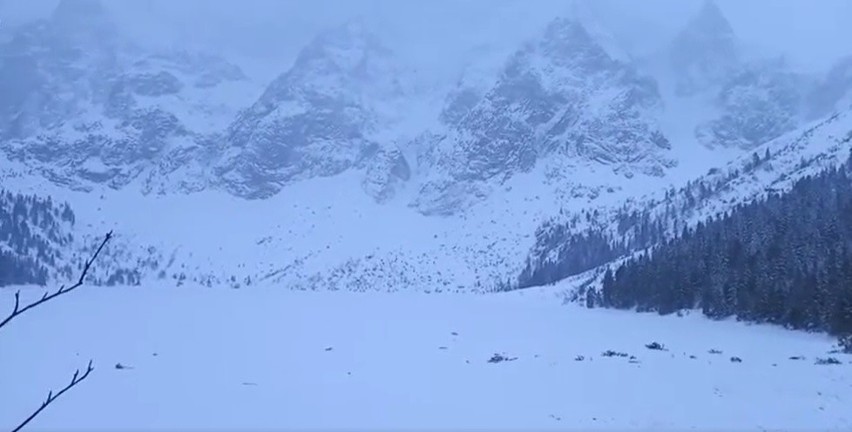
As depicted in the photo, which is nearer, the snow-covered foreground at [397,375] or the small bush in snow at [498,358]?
the snow-covered foreground at [397,375]

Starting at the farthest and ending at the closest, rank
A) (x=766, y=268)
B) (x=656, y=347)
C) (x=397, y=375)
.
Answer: (x=766, y=268)
(x=656, y=347)
(x=397, y=375)

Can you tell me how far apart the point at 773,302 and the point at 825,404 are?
34.7m

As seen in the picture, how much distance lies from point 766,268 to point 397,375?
1830 inches

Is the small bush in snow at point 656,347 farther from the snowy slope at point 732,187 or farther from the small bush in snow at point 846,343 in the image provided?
the snowy slope at point 732,187

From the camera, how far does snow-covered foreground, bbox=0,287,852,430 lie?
20219 mm

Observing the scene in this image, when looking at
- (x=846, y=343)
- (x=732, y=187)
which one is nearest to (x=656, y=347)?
(x=846, y=343)

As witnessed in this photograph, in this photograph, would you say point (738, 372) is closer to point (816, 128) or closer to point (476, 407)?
point (476, 407)

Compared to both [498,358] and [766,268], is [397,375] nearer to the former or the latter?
[498,358]

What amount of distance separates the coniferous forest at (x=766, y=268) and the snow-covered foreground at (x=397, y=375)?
2.98 metres

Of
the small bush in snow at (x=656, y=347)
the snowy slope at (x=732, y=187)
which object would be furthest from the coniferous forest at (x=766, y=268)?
the snowy slope at (x=732, y=187)

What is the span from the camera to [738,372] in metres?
27.6

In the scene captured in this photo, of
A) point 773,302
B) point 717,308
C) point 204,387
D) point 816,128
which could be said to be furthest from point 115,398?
point 816,128

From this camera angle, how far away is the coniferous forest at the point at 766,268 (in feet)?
159

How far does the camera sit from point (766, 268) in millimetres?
62719
